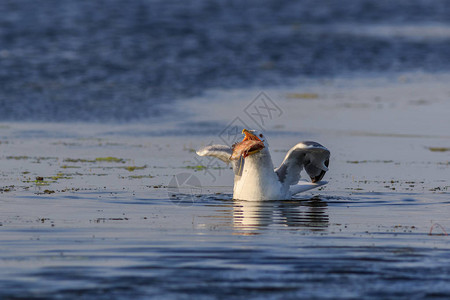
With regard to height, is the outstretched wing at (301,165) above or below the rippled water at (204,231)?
above

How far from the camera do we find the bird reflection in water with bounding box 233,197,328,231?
13.8 metres

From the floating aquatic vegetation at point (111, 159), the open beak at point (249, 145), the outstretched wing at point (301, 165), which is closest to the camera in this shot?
the open beak at point (249, 145)

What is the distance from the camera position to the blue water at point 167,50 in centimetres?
3181

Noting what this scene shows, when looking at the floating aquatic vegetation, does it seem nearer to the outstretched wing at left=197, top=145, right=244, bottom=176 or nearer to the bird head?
the outstretched wing at left=197, top=145, right=244, bottom=176

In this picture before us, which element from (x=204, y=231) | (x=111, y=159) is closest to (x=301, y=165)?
(x=204, y=231)

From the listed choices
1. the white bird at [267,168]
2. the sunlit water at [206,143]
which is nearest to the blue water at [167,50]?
the sunlit water at [206,143]

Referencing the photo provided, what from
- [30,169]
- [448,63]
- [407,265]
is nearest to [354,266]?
[407,265]

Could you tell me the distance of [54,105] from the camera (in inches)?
1176

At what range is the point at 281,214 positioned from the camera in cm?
1504

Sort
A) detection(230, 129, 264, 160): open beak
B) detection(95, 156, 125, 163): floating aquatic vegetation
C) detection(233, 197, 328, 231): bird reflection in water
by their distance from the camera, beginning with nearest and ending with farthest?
1. detection(233, 197, 328, 231): bird reflection in water
2. detection(230, 129, 264, 160): open beak
3. detection(95, 156, 125, 163): floating aquatic vegetation

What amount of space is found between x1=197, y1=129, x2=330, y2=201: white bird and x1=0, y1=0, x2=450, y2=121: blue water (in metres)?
11.3

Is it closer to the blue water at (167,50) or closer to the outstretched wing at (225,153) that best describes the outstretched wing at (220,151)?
the outstretched wing at (225,153)

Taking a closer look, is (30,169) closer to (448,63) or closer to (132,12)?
(448,63)

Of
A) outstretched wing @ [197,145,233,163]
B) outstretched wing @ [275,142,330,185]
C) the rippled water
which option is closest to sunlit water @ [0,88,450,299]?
the rippled water
